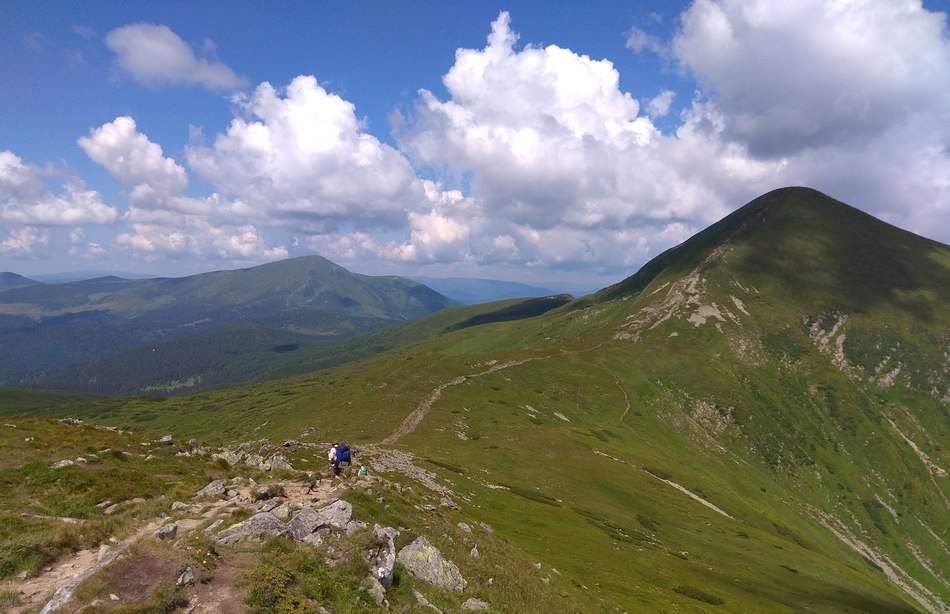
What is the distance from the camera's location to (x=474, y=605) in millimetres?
23734

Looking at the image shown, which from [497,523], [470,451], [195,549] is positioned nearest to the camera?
[195,549]

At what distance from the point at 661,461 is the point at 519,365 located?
58202mm

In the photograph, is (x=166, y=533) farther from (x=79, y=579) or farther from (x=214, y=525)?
(x=79, y=579)

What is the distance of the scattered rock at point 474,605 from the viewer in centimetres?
2335

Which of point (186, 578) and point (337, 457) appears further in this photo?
point (337, 457)

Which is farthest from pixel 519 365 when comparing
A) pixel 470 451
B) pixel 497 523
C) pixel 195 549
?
pixel 195 549

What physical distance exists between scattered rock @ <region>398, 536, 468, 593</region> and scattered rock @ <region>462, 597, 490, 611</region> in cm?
99

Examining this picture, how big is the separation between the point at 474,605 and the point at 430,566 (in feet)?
10.1

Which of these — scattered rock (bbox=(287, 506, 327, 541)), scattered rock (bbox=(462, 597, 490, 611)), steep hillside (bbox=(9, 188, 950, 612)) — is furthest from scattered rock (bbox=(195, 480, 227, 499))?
steep hillside (bbox=(9, 188, 950, 612))

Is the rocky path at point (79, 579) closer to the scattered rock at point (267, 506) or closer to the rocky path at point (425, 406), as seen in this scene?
the scattered rock at point (267, 506)

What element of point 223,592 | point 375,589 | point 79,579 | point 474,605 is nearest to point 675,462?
point 474,605

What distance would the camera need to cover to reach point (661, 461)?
108312 mm

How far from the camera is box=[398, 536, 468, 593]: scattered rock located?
79.2 ft

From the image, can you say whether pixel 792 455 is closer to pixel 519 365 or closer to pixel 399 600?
pixel 519 365
